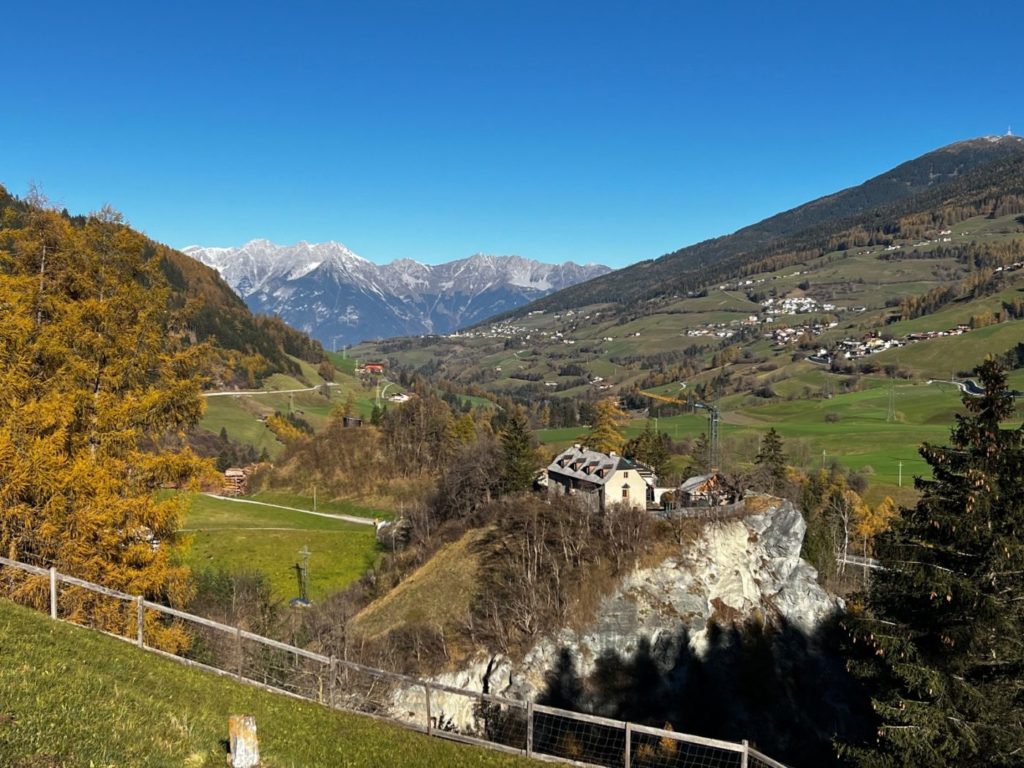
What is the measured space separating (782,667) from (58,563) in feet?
181

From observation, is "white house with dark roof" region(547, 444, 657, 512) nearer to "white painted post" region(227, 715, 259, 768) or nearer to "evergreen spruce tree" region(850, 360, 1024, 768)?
"evergreen spruce tree" region(850, 360, 1024, 768)

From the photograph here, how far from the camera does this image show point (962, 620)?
17484 millimetres

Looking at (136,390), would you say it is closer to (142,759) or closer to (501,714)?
(142,759)

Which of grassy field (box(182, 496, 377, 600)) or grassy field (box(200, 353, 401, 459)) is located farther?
grassy field (box(200, 353, 401, 459))

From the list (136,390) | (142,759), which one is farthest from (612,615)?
(142,759)

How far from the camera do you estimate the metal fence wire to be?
16.1 meters

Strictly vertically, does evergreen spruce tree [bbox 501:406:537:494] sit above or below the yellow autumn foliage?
below

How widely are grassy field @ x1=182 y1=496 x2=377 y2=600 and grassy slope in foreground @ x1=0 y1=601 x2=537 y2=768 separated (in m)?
51.2

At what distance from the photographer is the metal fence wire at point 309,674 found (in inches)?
633

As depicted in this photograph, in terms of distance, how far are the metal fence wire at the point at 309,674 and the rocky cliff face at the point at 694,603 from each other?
7.60 feet

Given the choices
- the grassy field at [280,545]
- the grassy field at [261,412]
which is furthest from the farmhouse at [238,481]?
the grassy field at [280,545]

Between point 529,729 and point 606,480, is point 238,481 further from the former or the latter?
point 529,729

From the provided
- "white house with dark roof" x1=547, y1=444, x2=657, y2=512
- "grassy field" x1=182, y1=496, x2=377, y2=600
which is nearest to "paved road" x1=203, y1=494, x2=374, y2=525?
"grassy field" x1=182, y1=496, x2=377, y2=600

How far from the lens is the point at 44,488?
19359 mm
